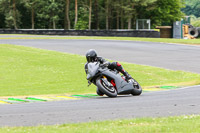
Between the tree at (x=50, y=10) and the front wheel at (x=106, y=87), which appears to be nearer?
the front wheel at (x=106, y=87)

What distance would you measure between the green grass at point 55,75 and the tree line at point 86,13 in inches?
1678

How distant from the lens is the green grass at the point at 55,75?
642 inches

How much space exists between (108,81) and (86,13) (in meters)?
62.3

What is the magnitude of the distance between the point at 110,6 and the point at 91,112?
6701 centimetres

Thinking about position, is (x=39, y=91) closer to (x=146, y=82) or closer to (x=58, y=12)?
(x=146, y=82)

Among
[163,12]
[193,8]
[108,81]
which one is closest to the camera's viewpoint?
[108,81]

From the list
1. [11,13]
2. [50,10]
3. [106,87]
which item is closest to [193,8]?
[50,10]

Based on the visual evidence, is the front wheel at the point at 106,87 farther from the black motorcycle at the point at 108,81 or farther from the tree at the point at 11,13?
the tree at the point at 11,13

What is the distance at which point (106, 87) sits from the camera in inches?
485

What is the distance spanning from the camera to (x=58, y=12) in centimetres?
7569

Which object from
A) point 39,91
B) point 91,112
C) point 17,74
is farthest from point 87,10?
point 91,112

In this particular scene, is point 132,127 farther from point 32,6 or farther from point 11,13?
point 32,6

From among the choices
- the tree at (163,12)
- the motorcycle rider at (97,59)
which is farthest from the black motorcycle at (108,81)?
the tree at (163,12)

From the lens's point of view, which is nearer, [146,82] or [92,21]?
[146,82]
